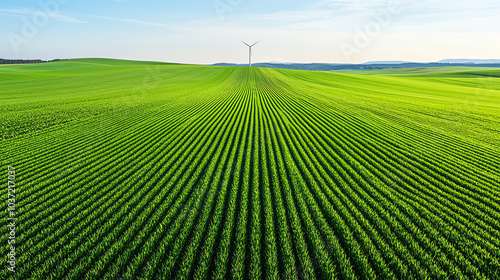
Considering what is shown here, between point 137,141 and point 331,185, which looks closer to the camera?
point 331,185

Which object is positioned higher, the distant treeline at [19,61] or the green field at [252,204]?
the distant treeline at [19,61]

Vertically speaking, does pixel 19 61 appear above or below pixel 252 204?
above

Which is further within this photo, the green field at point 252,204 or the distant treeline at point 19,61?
the distant treeline at point 19,61

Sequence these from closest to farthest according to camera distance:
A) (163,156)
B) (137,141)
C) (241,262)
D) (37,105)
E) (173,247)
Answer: (241,262) < (173,247) < (163,156) < (137,141) < (37,105)

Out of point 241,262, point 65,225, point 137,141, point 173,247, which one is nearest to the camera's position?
point 241,262

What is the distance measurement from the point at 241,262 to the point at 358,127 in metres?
14.7

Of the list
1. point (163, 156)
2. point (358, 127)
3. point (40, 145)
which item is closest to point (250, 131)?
point (163, 156)

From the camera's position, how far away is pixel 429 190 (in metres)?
7.84

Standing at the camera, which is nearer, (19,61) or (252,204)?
(252,204)

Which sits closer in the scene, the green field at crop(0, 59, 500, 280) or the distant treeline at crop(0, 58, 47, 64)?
the green field at crop(0, 59, 500, 280)

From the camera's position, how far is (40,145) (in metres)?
12.1

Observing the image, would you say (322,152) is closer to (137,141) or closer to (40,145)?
(137,141)

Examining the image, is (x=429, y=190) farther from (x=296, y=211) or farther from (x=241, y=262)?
(x=241, y=262)

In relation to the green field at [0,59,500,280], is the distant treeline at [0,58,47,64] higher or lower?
higher
